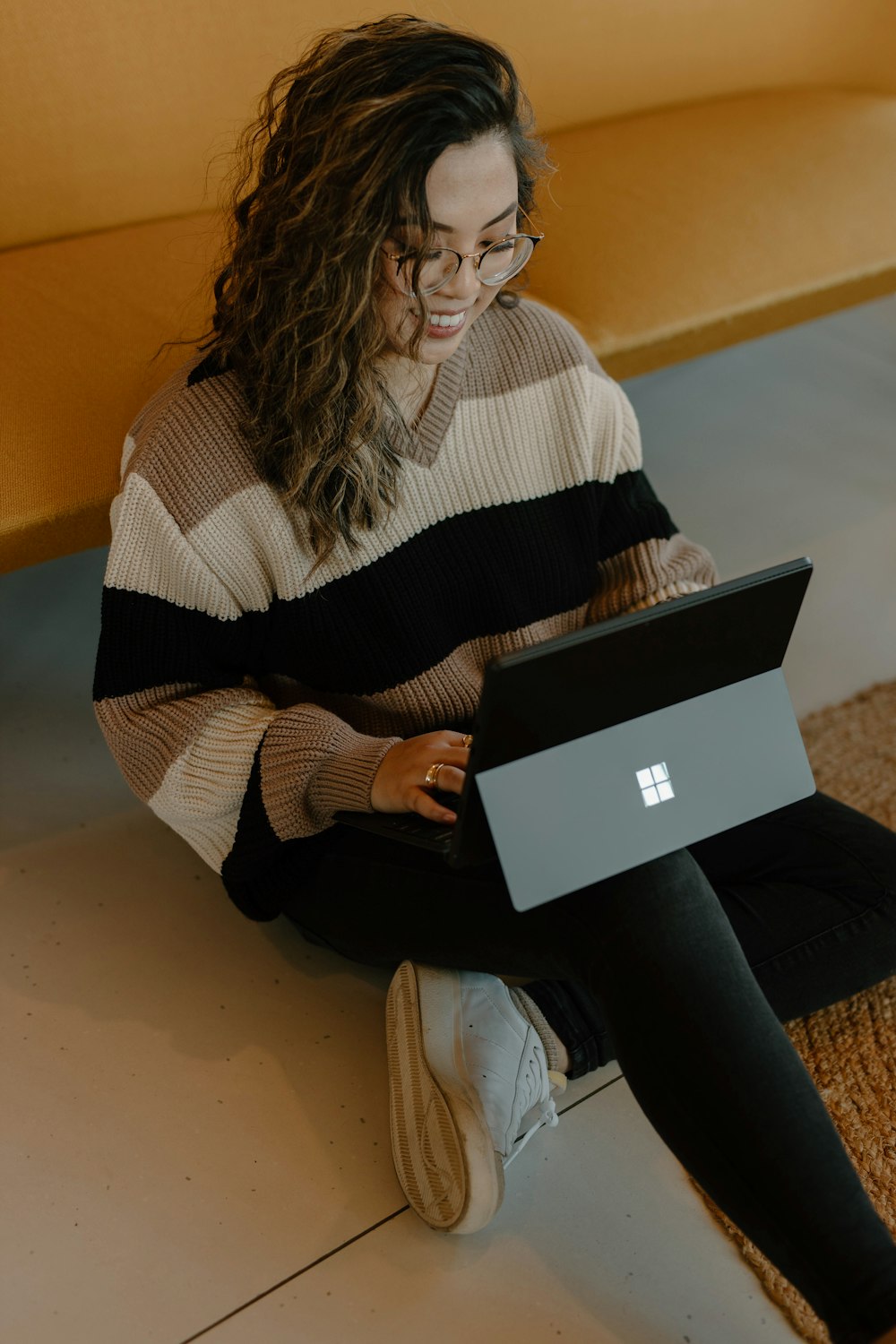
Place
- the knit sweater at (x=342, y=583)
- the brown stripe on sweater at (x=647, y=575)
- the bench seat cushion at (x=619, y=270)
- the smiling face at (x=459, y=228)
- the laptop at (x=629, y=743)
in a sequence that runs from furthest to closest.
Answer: the bench seat cushion at (x=619, y=270) < the brown stripe on sweater at (x=647, y=575) < the knit sweater at (x=342, y=583) < the smiling face at (x=459, y=228) < the laptop at (x=629, y=743)

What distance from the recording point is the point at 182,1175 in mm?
1046

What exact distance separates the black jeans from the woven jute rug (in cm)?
7

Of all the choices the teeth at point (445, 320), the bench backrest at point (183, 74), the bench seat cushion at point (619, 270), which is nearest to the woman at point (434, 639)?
the teeth at point (445, 320)

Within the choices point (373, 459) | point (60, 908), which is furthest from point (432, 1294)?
point (373, 459)

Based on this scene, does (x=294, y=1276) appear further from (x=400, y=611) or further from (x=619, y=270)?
(x=619, y=270)

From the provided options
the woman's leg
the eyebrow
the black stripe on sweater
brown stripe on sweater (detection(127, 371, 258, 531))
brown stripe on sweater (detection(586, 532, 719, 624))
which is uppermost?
the eyebrow

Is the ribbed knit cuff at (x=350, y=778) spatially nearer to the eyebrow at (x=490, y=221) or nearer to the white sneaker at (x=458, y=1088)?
the white sneaker at (x=458, y=1088)

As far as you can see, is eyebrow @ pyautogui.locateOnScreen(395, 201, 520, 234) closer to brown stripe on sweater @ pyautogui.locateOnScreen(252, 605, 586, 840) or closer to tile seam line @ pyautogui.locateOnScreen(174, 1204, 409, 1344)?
brown stripe on sweater @ pyautogui.locateOnScreen(252, 605, 586, 840)

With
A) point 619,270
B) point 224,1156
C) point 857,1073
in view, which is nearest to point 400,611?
point 224,1156

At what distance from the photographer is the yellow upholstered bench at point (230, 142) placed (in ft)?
4.31

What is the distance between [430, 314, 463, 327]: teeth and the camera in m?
0.93

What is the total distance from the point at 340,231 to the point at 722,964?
609mm

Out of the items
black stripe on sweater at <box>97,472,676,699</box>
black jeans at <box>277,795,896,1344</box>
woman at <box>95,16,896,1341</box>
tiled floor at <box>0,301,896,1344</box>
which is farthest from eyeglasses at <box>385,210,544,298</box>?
tiled floor at <box>0,301,896,1344</box>

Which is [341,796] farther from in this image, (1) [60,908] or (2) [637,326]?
(2) [637,326]
